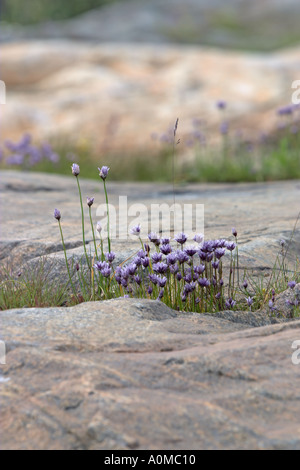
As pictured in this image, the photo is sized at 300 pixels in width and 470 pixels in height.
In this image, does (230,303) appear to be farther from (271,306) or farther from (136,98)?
(136,98)

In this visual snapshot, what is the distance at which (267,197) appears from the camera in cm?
568

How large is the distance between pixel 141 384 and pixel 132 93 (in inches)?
405

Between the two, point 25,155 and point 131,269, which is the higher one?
point 25,155

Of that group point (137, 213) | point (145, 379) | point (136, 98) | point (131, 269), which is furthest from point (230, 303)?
point (136, 98)
